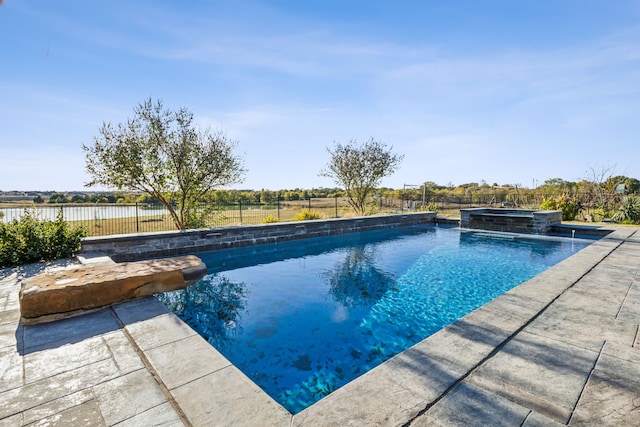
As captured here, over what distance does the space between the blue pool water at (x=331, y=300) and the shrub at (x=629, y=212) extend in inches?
208

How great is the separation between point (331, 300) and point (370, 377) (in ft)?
9.16

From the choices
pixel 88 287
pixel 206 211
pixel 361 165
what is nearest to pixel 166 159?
pixel 206 211

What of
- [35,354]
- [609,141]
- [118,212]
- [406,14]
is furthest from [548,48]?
[118,212]

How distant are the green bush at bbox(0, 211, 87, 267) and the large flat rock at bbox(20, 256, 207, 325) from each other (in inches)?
88.9

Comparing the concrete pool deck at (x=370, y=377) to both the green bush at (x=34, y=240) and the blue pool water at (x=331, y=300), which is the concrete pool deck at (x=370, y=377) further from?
the green bush at (x=34, y=240)

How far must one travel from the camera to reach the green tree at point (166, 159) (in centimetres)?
852

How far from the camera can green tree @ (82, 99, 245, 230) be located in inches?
335

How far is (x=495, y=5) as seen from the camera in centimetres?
757

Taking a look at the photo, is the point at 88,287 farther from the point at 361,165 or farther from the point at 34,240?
the point at 361,165

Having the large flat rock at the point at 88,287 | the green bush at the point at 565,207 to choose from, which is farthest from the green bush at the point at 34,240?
the green bush at the point at 565,207

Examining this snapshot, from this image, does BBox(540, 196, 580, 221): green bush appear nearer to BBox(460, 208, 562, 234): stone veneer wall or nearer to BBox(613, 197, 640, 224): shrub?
BBox(613, 197, 640, 224): shrub

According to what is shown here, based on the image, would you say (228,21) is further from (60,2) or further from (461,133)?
(461,133)

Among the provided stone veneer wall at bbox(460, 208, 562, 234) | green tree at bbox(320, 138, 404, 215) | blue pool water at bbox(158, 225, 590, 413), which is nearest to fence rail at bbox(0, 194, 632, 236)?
green tree at bbox(320, 138, 404, 215)

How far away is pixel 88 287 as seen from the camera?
354cm
